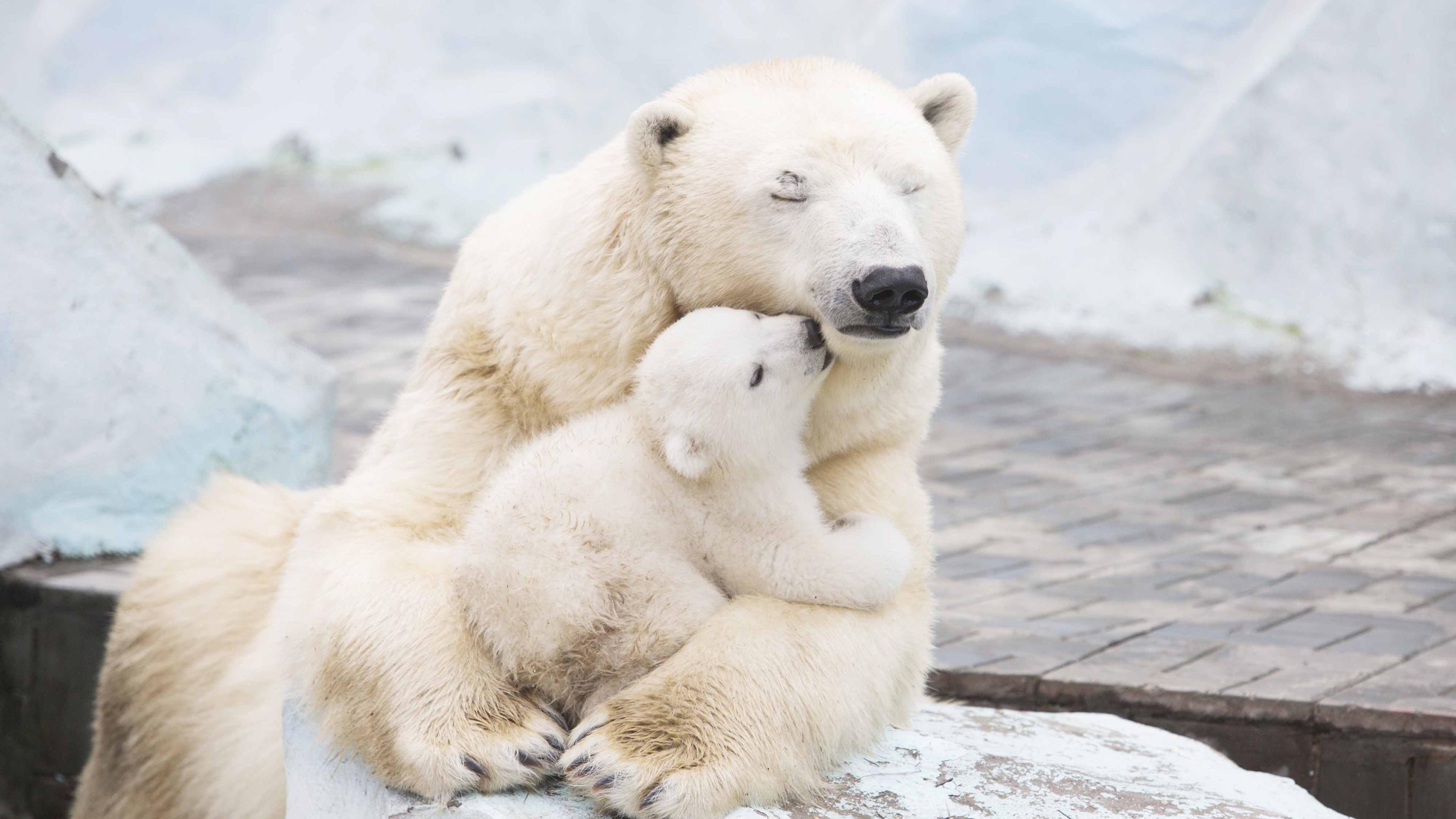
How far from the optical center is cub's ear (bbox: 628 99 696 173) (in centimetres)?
192

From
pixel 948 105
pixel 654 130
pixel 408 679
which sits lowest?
pixel 408 679

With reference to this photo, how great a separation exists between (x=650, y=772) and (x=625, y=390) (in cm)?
54

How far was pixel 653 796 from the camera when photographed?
178 cm

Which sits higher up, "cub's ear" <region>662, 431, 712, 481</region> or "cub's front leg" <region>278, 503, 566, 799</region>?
"cub's ear" <region>662, 431, 712, 481</region>

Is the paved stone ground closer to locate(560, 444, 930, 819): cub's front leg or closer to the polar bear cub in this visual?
locate(560, 444, 930, 819): cub's front leg

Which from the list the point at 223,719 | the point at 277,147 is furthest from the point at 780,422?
the point at 277,147

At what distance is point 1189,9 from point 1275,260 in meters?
2.17

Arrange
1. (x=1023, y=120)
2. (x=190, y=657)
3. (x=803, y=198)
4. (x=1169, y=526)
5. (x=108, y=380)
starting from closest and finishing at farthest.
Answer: (x=803, y=198)
(x=190, y=657)
(x=108, y=380)
(x=1169, y=526)
(x=1023, y=120)

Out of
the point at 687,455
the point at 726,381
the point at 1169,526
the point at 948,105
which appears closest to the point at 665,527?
the point at 687,455

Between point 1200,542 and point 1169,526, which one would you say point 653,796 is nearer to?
point 1200,542

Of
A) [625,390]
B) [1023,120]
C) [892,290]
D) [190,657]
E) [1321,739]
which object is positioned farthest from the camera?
[1023,120]

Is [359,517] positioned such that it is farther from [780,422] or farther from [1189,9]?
[1189,9]


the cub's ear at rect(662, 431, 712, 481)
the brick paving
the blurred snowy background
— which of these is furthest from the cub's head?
the blurred snowy background

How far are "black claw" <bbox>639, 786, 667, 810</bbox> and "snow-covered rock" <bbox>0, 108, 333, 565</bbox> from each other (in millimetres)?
2654
